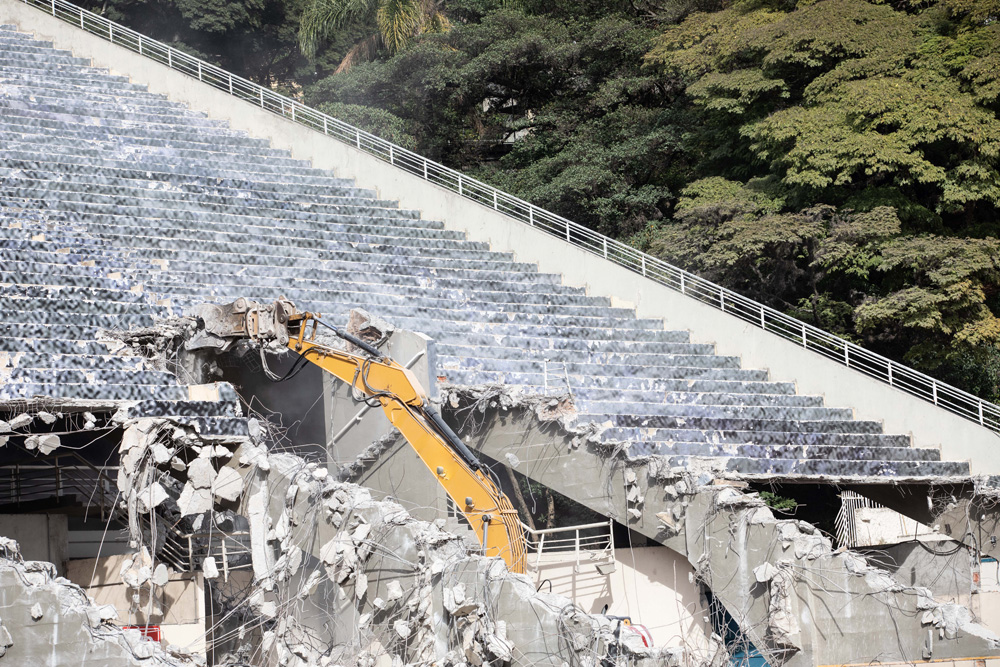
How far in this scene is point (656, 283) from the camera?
1616 centimetres

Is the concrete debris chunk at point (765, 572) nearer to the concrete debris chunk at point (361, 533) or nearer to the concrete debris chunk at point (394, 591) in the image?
the concrete debris chunk at point (394, 591)

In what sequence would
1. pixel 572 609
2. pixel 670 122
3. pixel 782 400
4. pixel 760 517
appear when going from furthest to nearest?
pixel 670 122 < pixel 782 400 < pixel 760 517 < pixel 572 609

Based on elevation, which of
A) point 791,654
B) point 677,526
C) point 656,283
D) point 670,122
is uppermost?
point 670,122

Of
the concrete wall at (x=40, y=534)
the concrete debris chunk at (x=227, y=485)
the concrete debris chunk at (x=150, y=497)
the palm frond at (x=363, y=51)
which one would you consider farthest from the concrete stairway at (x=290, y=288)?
the palm frond at (x=363, y=51)

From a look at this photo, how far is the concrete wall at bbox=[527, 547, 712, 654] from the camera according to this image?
11.6 m

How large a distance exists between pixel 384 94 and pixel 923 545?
1628 cm

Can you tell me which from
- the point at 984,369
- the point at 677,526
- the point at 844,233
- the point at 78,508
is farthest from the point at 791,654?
the point at 984,369

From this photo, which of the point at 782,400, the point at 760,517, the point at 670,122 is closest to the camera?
the point at 760,517

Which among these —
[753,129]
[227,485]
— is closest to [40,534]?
[227,485]

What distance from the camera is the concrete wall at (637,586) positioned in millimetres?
11617

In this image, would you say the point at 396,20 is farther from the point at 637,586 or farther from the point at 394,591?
the point at 394,591

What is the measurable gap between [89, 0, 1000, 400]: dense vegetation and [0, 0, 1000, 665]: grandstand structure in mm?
1319

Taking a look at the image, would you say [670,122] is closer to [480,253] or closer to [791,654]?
[480,253]

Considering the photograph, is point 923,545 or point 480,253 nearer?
point 923,545
